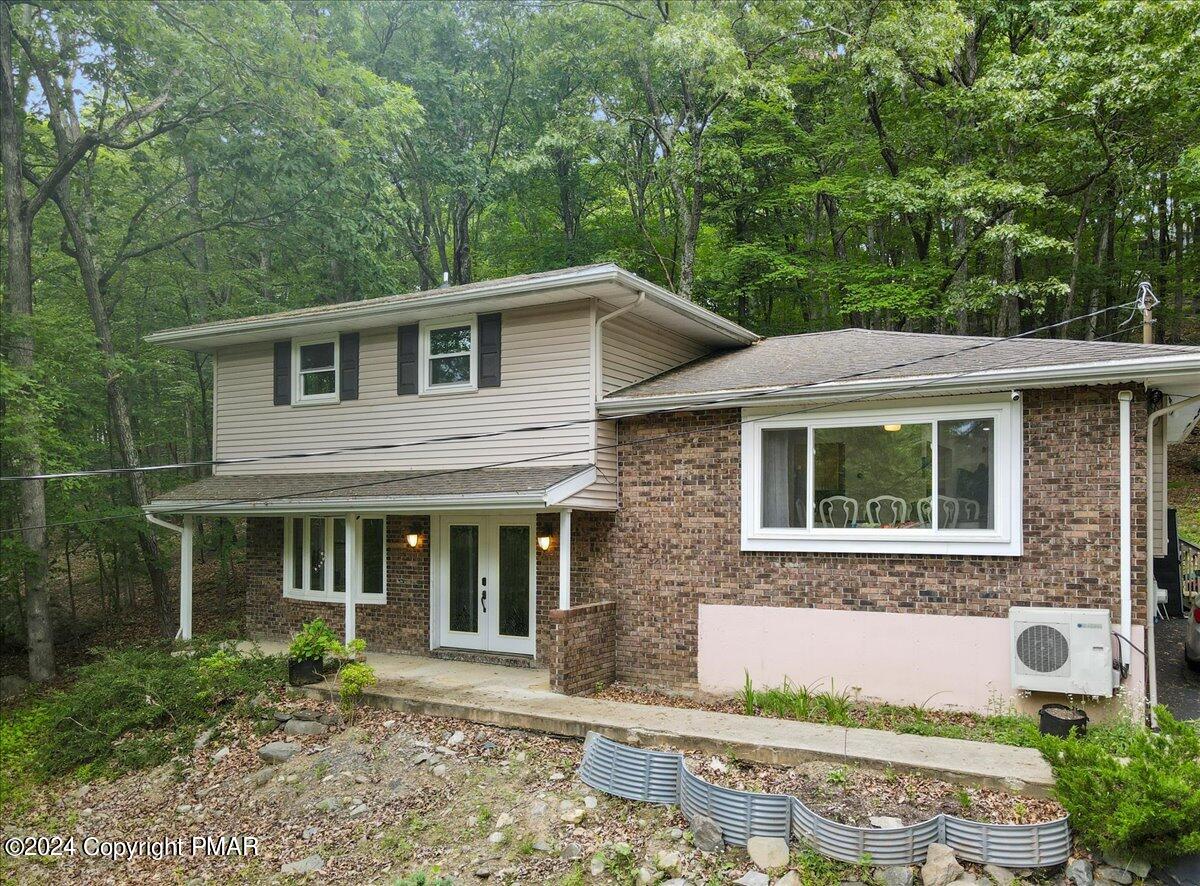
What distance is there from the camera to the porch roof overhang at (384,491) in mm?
8734

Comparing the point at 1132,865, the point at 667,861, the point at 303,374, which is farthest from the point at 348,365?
the point at 1132,865

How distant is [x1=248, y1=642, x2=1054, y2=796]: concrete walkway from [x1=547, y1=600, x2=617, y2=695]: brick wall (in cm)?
25

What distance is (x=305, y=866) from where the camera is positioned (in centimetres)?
602

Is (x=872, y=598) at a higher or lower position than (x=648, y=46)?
lower

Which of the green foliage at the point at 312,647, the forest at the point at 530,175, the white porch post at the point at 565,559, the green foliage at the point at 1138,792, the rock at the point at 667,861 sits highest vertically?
the forest at the point at 530,175

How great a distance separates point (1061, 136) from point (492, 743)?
14.1 meters

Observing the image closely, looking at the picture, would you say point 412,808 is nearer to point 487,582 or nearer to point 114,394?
point 487,582

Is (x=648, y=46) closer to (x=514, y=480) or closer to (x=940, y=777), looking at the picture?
(x=514, y=480)

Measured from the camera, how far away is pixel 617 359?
32.3 ft

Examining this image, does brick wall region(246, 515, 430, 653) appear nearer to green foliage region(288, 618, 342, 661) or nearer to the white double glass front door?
the white double glass front door

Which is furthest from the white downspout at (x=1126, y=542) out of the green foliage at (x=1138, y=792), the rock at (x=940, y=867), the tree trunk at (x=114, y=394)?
the tree trunk at (x=114, y=394)

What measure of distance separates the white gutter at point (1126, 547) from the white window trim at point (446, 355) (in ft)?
23.3

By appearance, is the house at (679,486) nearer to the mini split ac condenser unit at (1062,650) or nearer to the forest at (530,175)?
the mini split ac condenser unit at (1062,650)

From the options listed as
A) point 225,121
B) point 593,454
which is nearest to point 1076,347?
point 593,454
